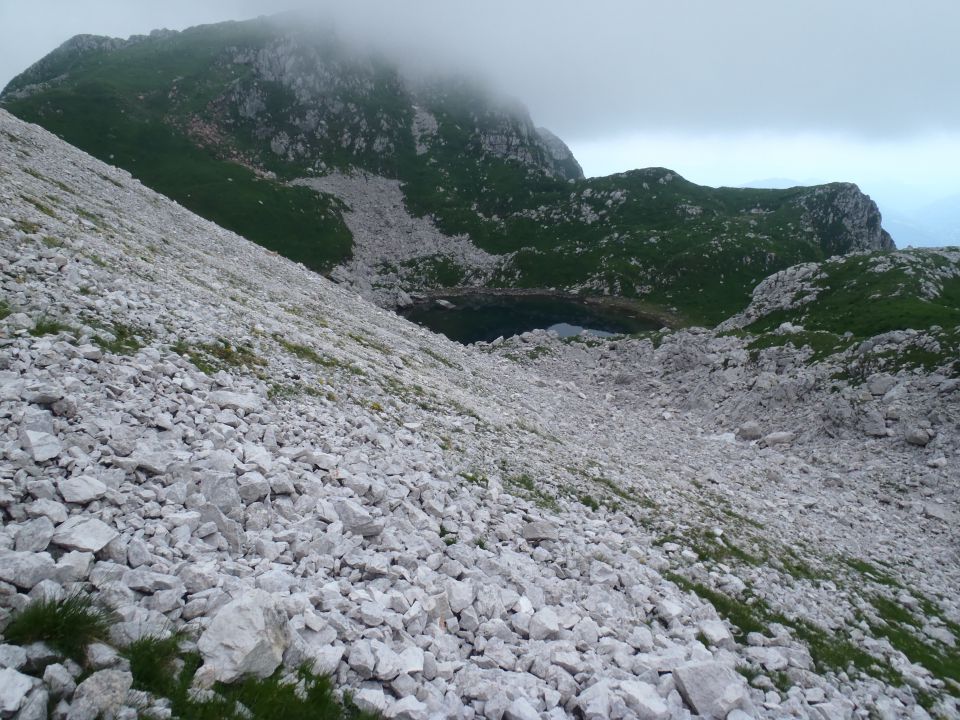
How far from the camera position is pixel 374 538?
10109 mm

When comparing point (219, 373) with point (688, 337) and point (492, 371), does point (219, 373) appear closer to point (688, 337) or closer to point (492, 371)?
point (492, 371)

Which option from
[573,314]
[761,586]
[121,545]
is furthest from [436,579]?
[573,314]

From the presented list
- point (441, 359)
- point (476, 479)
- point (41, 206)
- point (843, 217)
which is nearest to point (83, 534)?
point (476, 479)

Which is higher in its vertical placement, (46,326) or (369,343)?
(46,326)

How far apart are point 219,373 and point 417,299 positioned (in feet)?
349

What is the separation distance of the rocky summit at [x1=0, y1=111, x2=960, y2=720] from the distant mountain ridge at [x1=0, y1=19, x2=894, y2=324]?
95.5 metres

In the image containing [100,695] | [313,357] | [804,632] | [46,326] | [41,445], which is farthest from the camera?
[313,357]

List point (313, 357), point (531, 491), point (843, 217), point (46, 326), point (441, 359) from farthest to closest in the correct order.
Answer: point (843, 217) → point (441, 359) → point (313, 357) → point (531, 491) → point (46, 326)

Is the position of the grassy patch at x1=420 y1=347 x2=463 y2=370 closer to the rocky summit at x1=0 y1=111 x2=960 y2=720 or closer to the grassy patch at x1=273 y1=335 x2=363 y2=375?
the rocky summit at x1=0 y1=111 x2=960 y2=720

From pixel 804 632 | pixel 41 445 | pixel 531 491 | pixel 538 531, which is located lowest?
pixel 804 632

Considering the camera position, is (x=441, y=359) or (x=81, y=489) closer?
(x=81, y=489)

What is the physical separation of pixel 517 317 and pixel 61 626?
101 m

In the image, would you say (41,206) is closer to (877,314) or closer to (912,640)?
(912,640)

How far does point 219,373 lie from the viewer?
551 inches
